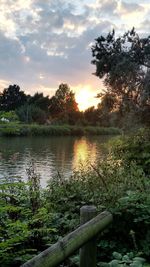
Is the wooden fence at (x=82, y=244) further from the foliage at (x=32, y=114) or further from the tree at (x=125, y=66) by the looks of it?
the foliage at (x=32, y=114)

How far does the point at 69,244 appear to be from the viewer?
8.24 ft

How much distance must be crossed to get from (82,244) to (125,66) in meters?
12.8

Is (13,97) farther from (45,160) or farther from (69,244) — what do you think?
(69,244)

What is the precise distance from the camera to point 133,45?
50.3ft

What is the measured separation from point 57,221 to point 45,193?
1.24 metres

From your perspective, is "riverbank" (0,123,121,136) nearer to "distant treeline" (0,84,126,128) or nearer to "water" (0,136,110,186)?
"distant treeline" (0,84,126,128)

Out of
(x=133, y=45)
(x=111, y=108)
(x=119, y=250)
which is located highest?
(x=133, y=45)

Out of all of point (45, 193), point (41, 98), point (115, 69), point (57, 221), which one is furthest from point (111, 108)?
point (41, 98)

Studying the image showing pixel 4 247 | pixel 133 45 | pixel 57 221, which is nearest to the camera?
pixel 4 247

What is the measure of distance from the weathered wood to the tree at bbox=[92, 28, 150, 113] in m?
11.7

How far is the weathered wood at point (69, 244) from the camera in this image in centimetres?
217

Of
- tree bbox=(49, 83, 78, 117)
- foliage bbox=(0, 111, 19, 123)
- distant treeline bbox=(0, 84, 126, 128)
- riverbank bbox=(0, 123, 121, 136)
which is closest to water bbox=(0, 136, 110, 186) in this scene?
foliage bbox=(0, 111, 19, 123)

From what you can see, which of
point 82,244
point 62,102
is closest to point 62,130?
point 62,102

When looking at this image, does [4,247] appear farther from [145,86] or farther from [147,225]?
[145,86]
